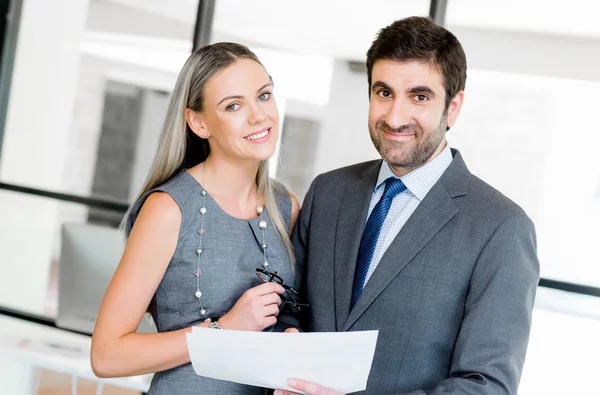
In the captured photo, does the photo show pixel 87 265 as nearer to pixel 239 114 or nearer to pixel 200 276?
pixel 200 276

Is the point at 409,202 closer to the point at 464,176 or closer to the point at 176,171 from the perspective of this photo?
the point at 464,176

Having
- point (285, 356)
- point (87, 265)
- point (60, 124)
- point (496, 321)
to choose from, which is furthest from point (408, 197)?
point (60, 124)

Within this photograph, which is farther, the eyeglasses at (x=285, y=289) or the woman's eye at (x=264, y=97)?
the woman's eye at (x=264, y=97)

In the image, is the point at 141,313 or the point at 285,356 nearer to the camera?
the point at 285,356

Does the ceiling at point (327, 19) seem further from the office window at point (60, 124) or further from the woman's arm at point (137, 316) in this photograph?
the woman's arm at point (137, 316)

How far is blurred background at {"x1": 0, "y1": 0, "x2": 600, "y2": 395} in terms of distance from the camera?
9.92 feet

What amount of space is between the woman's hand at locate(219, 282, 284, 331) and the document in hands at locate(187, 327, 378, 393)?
184 mm

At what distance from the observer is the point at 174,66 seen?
159 inches

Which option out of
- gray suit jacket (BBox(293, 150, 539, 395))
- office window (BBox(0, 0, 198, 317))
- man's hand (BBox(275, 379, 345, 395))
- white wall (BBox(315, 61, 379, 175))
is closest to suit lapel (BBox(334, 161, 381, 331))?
gray suit jacket (BBox(293, 150, 539, 395))

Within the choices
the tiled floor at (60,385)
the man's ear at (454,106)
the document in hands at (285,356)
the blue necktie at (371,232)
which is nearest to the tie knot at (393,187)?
the blue necktie at (371,232)

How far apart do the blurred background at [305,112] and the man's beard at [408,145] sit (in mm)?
1280

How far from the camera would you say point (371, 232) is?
5.98ft

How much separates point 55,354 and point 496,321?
6.41ft

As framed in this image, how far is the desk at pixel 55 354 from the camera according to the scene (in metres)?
2.82
